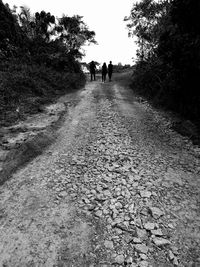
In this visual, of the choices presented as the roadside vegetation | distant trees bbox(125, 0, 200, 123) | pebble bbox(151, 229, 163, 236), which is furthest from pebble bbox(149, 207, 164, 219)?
the roadside vegetation

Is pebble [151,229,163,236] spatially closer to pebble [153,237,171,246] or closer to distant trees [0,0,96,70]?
pebble [153,237,171,246]

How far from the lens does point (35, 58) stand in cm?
1923

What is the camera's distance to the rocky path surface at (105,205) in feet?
11.5

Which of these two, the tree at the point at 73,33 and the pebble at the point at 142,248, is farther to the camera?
the tree at the point at 73,33

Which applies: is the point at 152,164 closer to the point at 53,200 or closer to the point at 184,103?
the point at 53,200

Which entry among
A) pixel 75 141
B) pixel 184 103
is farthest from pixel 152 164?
pixel 184 103

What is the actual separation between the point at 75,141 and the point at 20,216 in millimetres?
4024

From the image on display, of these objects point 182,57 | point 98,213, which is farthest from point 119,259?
point 182,57

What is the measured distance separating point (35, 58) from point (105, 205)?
1843 cm

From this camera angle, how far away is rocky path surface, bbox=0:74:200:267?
11.5ft

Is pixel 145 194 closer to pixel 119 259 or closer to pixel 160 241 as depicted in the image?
pixel 160 241

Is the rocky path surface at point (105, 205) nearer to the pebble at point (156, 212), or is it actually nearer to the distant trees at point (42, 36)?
the pebble at point (156, 212)

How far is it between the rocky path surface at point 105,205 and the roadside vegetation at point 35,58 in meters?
4.42

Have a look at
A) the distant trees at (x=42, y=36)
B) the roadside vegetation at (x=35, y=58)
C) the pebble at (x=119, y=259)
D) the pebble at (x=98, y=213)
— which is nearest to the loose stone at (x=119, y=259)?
the pebble at (x=119, y=259)
